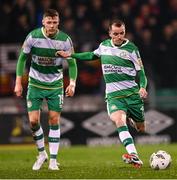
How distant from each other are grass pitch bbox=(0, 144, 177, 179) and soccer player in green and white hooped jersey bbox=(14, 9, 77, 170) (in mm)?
577

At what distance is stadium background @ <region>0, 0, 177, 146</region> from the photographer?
19484mm

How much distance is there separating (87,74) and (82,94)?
56 centimetres

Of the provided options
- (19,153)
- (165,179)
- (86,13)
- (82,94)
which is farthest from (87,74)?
(165,179)

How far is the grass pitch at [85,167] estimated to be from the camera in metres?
10.8

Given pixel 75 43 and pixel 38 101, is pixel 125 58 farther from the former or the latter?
pixel 75 43

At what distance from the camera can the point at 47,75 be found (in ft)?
40.9

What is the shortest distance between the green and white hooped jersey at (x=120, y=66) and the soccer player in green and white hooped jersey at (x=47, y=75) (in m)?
0.55

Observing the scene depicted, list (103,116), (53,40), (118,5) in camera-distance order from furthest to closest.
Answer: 1. (118,5)
2. (103,116)
3. (53,40)

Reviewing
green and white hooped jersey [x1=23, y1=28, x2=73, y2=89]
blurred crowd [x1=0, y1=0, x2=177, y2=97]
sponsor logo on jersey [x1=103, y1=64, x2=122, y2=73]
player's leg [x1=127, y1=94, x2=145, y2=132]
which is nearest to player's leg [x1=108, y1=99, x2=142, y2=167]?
player's leg [x1=127, y1=94, x2=145, y2=132]

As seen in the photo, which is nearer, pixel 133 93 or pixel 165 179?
pixel 165 179

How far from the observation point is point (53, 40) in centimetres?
1233

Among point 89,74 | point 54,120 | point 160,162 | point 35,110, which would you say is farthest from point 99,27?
point 160,162

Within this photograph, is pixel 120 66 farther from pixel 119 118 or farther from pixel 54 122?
pixel 54 122

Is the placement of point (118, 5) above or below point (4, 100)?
above
